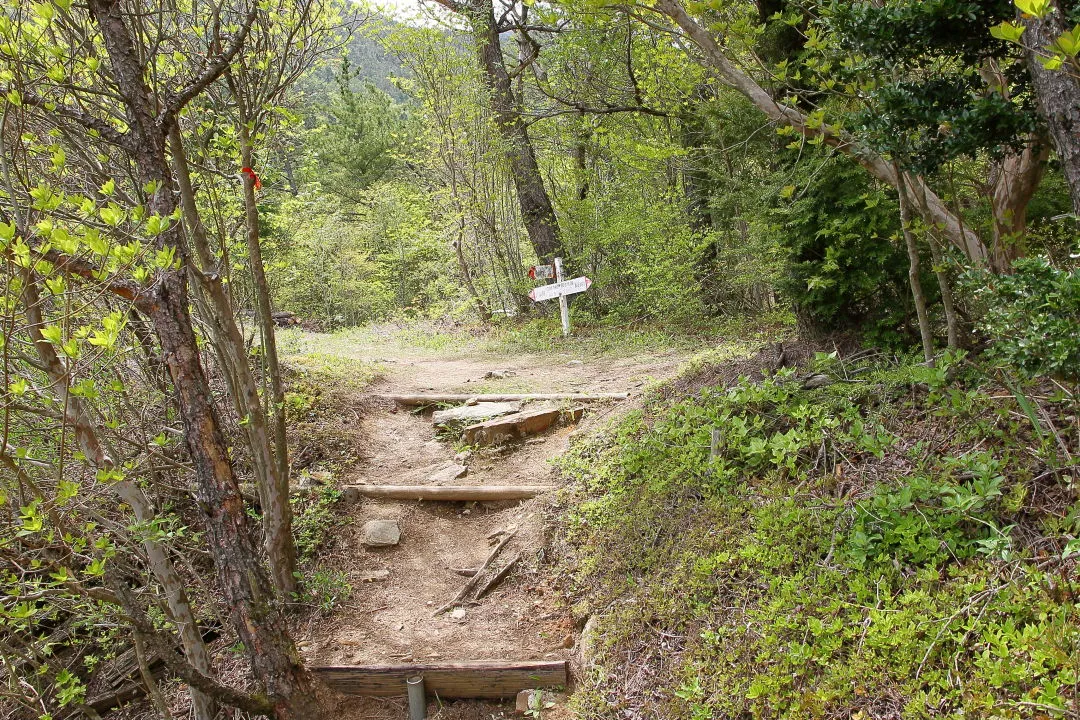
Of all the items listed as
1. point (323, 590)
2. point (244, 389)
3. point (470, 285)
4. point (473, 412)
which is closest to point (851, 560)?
point (244, 389)

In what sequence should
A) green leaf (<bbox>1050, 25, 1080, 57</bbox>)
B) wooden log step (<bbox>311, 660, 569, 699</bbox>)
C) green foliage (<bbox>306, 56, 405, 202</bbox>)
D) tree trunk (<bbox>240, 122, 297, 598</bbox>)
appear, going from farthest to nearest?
green foliage (<bbox>306, 56, 405, 202</bbox>)
tree trunk (<bbox>240, 122, 297, 598</bbox>)
wooden log step (<bbox>311, 660, 569, 699</bbox>)
green leaf (<bbox>1050, 25, 1080, 57</bbox>)

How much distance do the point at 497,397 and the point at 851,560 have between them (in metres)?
4.94

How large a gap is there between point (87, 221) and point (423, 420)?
460 centimetres

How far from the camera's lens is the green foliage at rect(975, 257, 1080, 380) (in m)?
2.21

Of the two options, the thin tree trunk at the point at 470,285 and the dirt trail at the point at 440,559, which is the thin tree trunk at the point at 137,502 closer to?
the dirt trail at the point at 440,559

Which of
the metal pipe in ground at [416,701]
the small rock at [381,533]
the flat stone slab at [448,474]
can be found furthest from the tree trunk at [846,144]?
the small rock at [381,533]

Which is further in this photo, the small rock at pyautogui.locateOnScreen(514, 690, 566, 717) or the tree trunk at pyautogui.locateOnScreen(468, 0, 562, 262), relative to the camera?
the tree trunk at pyautogui.locateOnScreen(468, 0, 562, 262)

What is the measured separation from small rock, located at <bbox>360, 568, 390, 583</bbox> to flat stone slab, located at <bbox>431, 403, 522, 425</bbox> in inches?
84.2

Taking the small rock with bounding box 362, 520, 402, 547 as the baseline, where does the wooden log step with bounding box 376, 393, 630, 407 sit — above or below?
above

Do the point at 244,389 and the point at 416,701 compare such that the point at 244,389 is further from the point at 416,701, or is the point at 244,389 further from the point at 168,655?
the point at 416,701

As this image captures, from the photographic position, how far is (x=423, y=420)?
7.50 metres

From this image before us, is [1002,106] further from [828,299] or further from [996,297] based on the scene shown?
[828,299]

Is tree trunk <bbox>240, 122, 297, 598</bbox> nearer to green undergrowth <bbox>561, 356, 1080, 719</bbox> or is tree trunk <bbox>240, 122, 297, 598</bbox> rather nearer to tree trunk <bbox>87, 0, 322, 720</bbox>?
tree trunk <bbox>87, 0, 322, 720</bbox>

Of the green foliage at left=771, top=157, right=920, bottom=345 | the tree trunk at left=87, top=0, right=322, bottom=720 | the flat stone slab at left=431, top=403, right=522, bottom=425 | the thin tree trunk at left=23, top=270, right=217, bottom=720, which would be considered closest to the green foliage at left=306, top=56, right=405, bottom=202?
the flat stone slab at left=431, top=403, right=522, bottom=425
